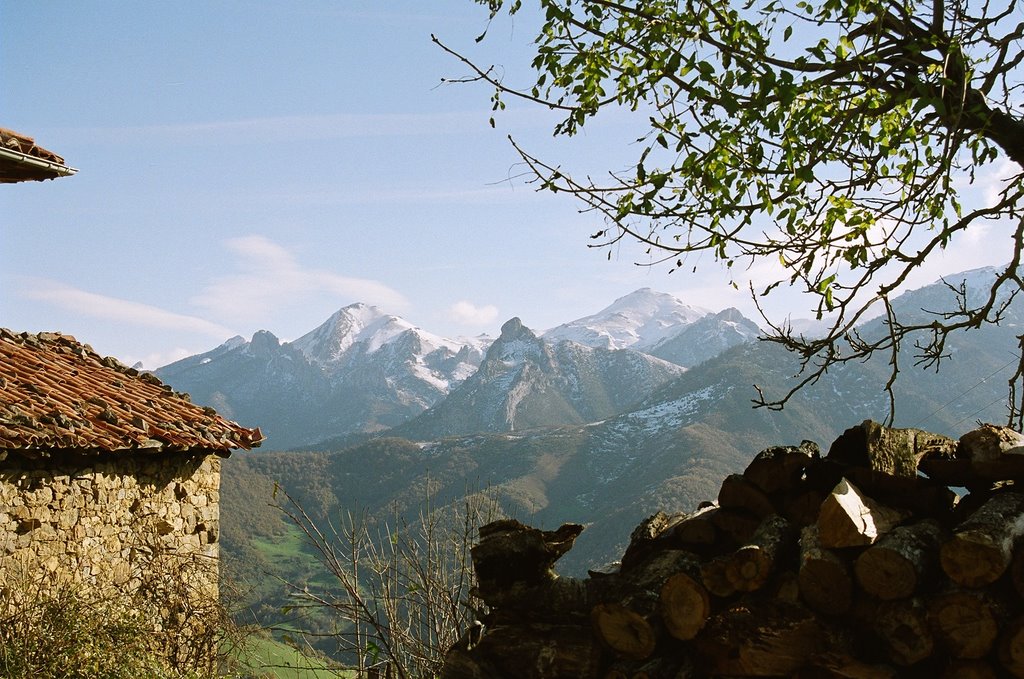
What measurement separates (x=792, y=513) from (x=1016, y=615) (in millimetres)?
1194

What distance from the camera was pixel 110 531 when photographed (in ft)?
33.4

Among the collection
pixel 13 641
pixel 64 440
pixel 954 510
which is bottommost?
pixel 13 641

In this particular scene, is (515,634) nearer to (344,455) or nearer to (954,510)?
(954,510)

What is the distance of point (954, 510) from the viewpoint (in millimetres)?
4797

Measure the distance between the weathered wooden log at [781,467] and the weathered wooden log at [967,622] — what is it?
3.72 ft

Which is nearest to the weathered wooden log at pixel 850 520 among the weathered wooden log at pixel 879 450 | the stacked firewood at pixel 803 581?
the stacked firewood at pixel 803 581

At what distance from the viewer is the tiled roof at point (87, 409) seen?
9.28 m

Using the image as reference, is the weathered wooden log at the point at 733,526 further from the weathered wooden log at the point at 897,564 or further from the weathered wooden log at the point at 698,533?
the weathered wooden log at the point at 897,564

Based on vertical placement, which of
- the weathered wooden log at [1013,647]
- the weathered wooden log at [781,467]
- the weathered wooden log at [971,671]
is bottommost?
the weathered wooden log at [971,671]

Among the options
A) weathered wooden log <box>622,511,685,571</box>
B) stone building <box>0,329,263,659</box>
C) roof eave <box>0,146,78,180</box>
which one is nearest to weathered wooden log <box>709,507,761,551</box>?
weathered wooden log <box>622,511,685,571</box>

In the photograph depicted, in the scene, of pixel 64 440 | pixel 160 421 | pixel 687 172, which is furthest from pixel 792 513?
pixel 160 421

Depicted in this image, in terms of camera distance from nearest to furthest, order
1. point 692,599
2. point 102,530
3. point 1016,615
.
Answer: point 1016,615, point 692,599, point 102,530

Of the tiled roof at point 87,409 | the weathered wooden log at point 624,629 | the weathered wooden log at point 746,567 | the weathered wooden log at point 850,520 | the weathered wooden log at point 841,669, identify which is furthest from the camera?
the tiled roof at point 87,409

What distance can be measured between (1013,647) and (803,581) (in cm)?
90
